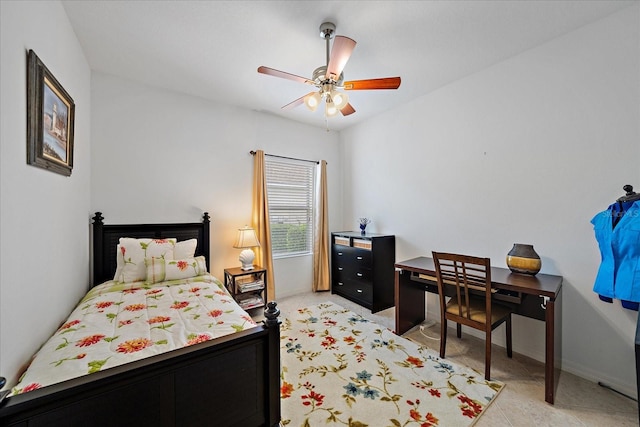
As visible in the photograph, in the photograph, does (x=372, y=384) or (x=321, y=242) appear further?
(x=321, y=242)

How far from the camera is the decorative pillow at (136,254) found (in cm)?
242

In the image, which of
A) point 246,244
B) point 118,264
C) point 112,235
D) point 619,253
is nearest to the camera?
point 619,253

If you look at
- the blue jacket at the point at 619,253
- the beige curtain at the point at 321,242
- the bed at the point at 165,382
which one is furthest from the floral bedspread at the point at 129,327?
the blue jacket at the point at 619,253

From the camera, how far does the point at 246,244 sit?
3.17 meters

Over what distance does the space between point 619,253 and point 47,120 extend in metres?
3.65

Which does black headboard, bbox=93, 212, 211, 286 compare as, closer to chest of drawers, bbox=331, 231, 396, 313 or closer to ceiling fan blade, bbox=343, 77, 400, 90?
chest of drawers, bbox=331, 231, 396, 313

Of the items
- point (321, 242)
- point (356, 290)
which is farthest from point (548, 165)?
point (321, 242)

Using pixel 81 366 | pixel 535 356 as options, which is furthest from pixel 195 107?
pixel 535 356

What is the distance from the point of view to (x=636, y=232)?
5.18 ft

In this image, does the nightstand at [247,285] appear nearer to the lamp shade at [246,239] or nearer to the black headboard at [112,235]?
the lamp shade at [246,239]

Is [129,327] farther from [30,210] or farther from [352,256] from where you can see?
[352,256]

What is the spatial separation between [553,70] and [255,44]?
2.48 m

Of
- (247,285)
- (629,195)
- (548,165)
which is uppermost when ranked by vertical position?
(548,165)

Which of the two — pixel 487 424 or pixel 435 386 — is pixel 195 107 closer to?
pixel 435 386
